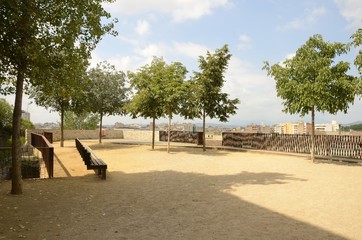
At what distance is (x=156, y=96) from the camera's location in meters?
21.8

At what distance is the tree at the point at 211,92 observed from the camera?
75.6ft

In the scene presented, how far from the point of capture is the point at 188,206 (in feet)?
25.9

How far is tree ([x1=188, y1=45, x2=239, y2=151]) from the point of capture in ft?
75.6

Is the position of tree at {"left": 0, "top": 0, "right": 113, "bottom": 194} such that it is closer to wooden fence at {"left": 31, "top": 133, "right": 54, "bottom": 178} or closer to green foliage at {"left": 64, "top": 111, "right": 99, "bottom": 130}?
wooden fence at {"left": 31, "top": 133, "right": 54, "bottom": 178}

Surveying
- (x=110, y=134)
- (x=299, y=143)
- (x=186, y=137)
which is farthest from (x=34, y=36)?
(x=110, y=134)

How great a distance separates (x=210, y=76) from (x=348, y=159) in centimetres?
1104

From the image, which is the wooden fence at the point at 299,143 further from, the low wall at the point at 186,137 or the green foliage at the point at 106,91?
the green foliage at the point at 106,91

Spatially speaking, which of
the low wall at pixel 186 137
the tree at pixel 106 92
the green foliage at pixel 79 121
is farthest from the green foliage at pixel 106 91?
the green foliage at pixel 79 121

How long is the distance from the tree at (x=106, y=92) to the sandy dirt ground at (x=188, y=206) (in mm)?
16578

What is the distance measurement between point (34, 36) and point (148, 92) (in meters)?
14.0

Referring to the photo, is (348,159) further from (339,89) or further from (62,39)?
(62,39)

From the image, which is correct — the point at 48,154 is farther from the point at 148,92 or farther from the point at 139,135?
the point at 139,135

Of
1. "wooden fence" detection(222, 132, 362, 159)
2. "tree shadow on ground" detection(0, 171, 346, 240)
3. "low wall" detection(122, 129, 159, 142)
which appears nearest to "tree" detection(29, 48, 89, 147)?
"tree shadow on ground" detection(0, 171, 346, 240)

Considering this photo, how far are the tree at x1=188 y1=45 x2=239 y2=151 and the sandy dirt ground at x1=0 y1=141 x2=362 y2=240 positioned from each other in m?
10.4
